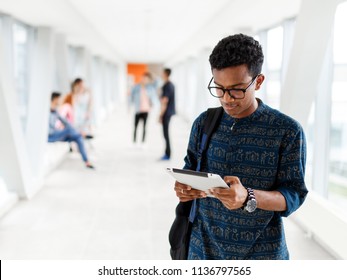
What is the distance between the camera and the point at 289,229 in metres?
4.68

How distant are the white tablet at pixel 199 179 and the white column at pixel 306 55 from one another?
302cm

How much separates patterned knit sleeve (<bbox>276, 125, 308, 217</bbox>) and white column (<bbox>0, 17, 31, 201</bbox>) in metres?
4.04

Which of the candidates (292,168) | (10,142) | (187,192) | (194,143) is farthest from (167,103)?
(292,168)

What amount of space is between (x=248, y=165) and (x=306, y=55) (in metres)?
3.06

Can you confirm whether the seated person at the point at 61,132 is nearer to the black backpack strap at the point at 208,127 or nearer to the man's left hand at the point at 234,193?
the black backpack strap at the point at 208,127

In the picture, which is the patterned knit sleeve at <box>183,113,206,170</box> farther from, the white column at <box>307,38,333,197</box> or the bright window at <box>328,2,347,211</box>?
the white column at <box>307,38,333,197</box>

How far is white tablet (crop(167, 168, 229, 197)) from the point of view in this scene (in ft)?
4.62

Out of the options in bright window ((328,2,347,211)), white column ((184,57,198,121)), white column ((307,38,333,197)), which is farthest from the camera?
white column ((184,57,198,121))

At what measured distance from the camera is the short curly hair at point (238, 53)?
150cm

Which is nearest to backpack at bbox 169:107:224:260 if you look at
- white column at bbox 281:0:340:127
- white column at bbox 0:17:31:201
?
white column at bbox 281:0:340:127

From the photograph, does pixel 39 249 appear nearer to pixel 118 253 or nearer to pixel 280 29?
pixel 118 253

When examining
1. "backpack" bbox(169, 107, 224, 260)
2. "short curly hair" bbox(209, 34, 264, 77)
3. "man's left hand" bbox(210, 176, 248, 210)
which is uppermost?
"short curly hair" bbox(209, 34, 264, 77)

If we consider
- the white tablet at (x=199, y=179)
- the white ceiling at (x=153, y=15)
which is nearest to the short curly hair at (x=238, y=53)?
the white tablet at (x=199, y=179)

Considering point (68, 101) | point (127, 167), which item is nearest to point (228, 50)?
point (127, 167)
